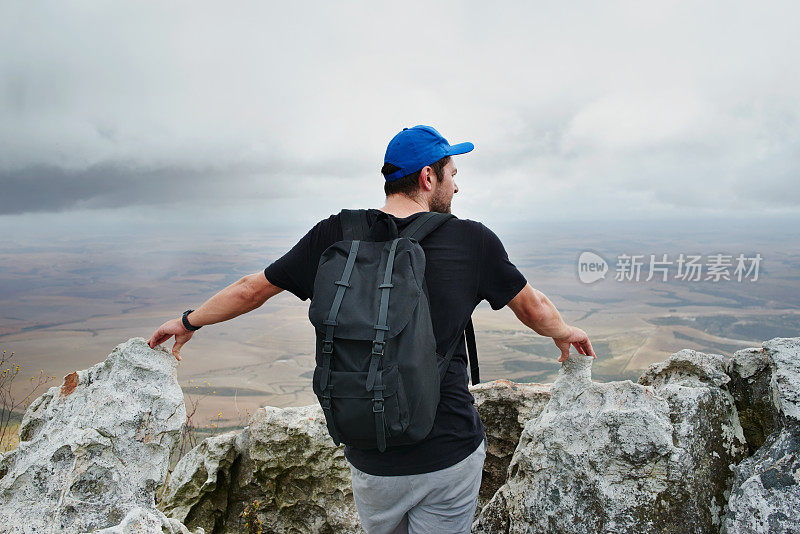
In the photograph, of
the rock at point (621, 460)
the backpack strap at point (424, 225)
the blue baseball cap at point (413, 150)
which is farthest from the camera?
the rock at point (621, 460)

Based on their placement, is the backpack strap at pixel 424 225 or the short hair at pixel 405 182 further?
the short hair at pixel 405 182

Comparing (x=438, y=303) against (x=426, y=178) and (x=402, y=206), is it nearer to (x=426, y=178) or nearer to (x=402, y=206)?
(x=402, y=206)

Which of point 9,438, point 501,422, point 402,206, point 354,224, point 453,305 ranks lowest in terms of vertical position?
point 9,438

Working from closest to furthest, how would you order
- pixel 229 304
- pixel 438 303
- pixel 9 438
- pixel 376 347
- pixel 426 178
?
1. pixel 376 347
2. pixel 438 303
3. pixel 426 178
4. pixel 229 304
5. pixel 9 438

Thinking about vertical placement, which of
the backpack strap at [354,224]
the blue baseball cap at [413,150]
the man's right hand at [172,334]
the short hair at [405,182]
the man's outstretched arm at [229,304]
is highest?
the blue baseball cap at [413,150]

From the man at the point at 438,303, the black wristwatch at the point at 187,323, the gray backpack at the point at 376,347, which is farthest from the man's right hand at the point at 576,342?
the black wristwatch at the point at 187,323

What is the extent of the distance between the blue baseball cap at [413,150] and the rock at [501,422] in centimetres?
230

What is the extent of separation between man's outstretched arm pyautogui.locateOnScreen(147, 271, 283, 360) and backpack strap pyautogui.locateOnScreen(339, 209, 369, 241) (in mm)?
649

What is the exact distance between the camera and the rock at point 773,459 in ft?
9.30

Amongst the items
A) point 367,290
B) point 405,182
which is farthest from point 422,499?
point 405,182

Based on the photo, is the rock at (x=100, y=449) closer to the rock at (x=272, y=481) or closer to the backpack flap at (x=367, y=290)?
the rock at (x=272, y=481)

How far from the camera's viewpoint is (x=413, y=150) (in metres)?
2.91

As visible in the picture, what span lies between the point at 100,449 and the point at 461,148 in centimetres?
277

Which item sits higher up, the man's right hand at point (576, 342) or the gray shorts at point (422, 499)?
the man's right hand at point (576, 342)
